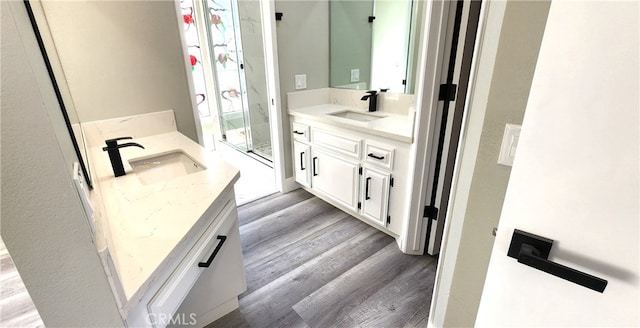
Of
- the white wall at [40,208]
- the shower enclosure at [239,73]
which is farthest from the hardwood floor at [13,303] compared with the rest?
the shower enclosure at [239,73]

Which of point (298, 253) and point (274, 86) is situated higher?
point (274, 86)

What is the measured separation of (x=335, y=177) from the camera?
2455 millimetres

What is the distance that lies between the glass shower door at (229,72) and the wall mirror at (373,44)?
5.34ft

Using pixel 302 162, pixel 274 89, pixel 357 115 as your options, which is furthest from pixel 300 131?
pixel 357 115

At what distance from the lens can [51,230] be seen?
46 cm

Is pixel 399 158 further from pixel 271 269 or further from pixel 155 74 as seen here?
pixel 155 74

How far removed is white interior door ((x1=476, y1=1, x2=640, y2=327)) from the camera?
50 centimetres

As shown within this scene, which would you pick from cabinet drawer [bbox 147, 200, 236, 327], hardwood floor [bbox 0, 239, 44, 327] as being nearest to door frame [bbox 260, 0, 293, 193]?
cabinet drawer [bbox 147, 200, 236, 327]

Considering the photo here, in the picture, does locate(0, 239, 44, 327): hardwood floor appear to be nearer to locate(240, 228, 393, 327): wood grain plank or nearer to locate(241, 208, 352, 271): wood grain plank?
locate(240, 228, 393, 327): wood grain plank

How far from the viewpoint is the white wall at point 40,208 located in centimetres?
40

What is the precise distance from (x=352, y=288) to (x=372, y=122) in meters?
1.16

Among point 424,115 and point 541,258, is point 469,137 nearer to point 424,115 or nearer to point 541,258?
point 541,258

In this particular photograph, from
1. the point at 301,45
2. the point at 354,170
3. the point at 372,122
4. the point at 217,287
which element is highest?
the point at 301,45

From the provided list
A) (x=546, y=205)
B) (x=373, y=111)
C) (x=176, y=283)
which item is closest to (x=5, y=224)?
(x=176, y=283)
